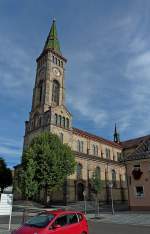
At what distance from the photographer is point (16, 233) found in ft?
29.4

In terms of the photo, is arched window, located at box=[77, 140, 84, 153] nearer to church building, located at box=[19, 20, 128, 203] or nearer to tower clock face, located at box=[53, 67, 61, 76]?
church building, located at box=[19, 20, 128, 203]

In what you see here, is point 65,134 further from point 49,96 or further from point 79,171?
point 49,96

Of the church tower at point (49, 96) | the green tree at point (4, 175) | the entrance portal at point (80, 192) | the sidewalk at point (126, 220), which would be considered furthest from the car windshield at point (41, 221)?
the green tree at point (4, 175)

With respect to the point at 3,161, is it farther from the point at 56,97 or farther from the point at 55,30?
the point at 55,30

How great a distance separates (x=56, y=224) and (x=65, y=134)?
4048 centimetres

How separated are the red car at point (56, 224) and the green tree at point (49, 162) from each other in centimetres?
2275

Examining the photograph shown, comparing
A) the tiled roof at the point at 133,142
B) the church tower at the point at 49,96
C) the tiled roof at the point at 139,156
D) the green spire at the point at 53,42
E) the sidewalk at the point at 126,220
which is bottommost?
the sidewalk at the point at 126,220

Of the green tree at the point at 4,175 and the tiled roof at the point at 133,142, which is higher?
the tiled roof at the point at 133,142

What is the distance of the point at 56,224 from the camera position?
30.8 ft

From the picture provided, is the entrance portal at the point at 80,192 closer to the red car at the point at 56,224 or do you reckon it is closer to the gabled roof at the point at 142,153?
the gabled roof at the point at 142,153

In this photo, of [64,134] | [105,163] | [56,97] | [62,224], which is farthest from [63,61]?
[62,224]

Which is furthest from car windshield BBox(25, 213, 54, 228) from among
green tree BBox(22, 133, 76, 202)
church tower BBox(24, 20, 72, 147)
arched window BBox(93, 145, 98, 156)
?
arched window BBox(93, 145, 98, 156)

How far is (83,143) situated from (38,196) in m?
17.5

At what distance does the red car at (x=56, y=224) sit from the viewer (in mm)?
8899
